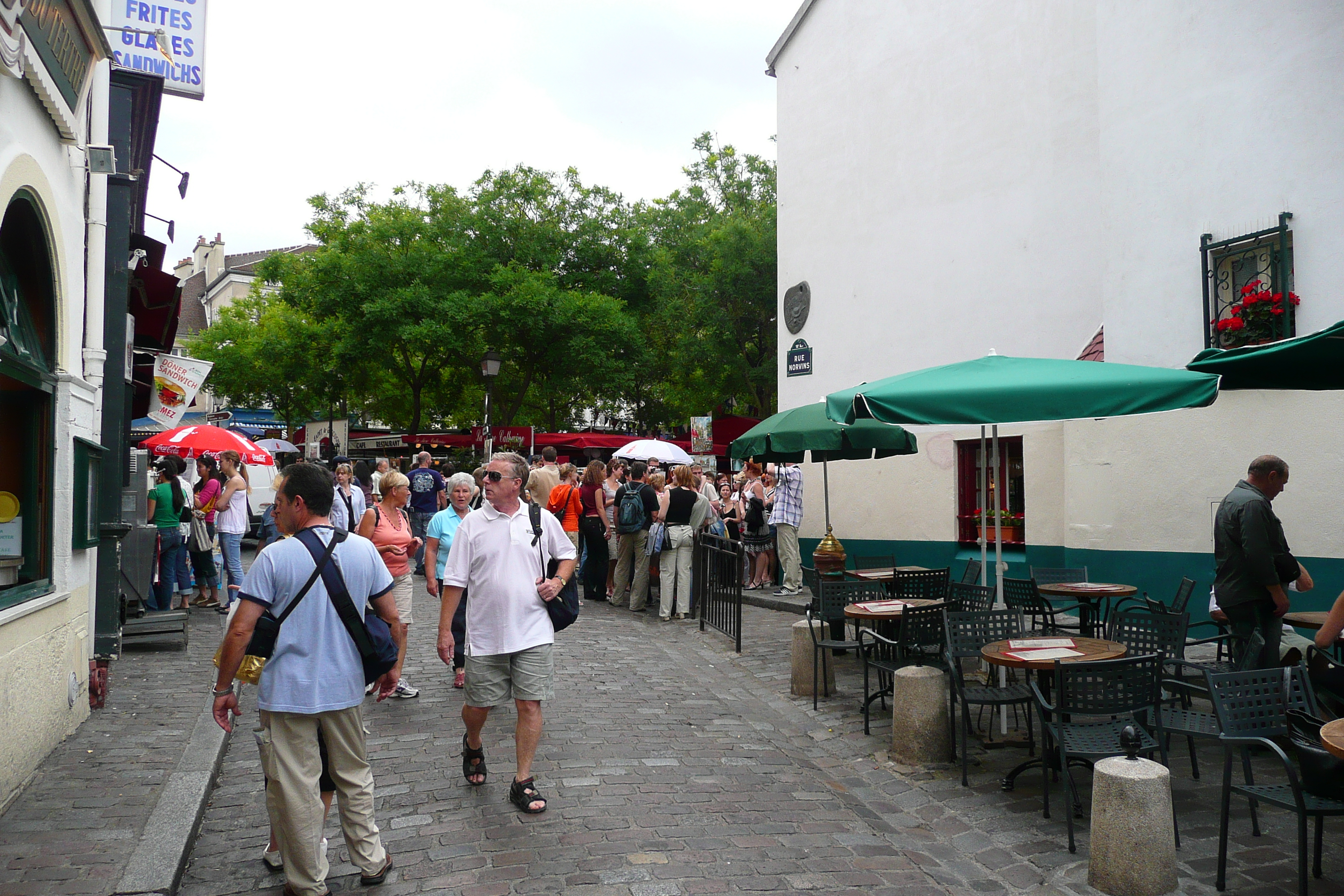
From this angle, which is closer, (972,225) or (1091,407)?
(1091,407)

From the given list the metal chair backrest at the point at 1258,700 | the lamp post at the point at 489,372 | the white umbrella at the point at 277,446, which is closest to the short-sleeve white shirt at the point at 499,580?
the metal chair backrest at the point at 1258,700

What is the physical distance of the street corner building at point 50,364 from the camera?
511cm

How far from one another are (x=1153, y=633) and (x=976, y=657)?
3.51ft

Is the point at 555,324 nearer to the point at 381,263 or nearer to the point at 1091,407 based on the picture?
the point at 381,263

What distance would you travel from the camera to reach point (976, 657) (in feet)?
20.4

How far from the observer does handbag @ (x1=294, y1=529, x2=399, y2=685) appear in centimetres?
397

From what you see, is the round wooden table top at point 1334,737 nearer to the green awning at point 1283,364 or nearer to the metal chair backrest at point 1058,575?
the green awning at point 1283,364

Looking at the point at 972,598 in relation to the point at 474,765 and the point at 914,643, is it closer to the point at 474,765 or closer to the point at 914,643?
the point at 914,643

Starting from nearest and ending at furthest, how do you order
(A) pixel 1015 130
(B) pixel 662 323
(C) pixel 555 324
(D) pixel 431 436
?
(A) pixel 1015 130 < (C) pixel 555 324 < (B) pixel 662 323 < (D) pixel 431 436

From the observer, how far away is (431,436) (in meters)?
35.6

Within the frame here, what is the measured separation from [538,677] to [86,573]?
12.4 feet

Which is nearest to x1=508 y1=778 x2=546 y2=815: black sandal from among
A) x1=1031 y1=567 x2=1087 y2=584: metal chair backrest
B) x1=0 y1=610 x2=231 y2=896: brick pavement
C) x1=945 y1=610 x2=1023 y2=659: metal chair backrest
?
x1=0 y1=610 x2=231 y2=896: brick pavement

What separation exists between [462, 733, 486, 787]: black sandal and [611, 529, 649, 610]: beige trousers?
7.00 m

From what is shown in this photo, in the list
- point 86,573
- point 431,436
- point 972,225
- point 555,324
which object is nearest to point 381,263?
point 555,324
